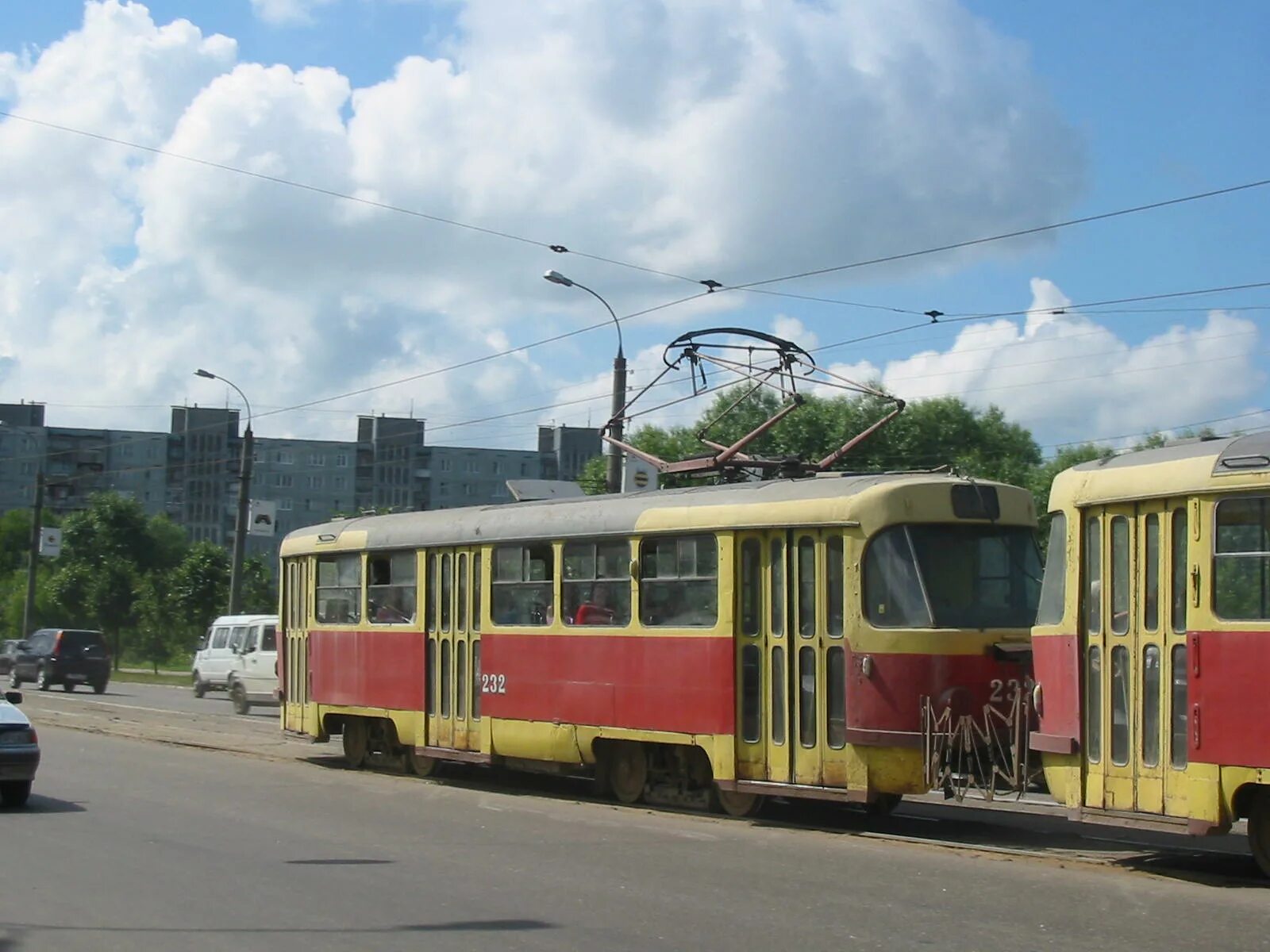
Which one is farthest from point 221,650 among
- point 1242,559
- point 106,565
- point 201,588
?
point 106,565

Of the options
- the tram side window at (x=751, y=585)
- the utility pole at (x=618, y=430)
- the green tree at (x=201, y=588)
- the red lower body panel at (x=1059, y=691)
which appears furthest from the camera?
the green tree at (x=201, y=588)

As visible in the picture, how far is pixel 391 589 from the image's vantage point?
1853 centimetres

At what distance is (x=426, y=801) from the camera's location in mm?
15531

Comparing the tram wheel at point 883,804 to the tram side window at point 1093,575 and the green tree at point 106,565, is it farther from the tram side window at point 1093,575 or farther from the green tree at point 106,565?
the green tree at point 106,565

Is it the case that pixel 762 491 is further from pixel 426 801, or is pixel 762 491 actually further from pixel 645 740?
pixel 426 801

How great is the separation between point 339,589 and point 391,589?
1.38 m

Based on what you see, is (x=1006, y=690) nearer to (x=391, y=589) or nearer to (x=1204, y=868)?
(x=1204, y=868)

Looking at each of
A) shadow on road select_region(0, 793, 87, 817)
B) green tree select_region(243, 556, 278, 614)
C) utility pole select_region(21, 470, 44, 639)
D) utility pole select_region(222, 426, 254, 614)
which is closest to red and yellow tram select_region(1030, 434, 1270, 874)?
shadow on road select_region(0, 793, 87, 817)

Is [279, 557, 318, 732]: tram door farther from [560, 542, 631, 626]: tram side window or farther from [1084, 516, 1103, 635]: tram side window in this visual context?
[1084, 516, 1103, 635]: tram side window

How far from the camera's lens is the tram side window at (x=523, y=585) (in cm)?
1603

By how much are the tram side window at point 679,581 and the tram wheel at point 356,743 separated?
5.91 metres

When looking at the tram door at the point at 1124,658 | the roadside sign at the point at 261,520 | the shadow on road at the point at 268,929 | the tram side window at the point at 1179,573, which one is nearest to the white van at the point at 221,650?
the roadside sign at the point at 261,520

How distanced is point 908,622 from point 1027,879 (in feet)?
9.32

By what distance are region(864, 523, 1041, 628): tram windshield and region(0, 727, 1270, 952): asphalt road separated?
1.81m
